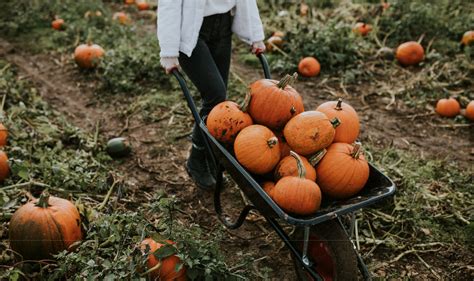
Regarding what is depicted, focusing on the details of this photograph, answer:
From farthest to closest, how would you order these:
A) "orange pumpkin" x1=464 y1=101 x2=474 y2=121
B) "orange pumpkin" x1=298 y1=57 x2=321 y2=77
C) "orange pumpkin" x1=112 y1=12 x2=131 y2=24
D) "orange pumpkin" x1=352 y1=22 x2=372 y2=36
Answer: "orange pumpkin" x1=112 y1=12 x2=131 y2=24
"orange pumpkin" x1=352 y1=22 x2=372 y2=36
"orange pumpkin" x1=298 y1=57 x2=321 y2=77
"orange pumpkin" x1=464 y1=101 x2=474 y2=121

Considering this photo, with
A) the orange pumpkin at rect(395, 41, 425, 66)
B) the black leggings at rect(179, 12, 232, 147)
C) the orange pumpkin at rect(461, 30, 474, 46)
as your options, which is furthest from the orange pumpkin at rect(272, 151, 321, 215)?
the orange pumpkin at rect(461, 30, 474, 46)

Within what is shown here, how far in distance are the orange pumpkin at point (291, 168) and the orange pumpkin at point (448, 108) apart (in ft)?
11.6

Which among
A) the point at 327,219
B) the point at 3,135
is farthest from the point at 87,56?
the point at 327,219

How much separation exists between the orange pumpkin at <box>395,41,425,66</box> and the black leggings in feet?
12.7

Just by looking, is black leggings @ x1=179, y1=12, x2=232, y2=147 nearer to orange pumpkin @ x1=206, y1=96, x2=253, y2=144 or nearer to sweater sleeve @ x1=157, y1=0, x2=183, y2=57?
sweater sleeve @ x1=157, y1=0, x2=183, y2=57

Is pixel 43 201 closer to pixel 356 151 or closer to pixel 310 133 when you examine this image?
pixel 310 133

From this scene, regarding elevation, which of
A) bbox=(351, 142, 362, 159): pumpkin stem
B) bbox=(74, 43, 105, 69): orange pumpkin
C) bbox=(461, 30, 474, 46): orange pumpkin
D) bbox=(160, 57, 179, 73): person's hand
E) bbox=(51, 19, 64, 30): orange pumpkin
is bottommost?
bbox=(51, 19, 64, 30): orange pumpkin

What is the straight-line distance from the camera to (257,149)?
2711 mm

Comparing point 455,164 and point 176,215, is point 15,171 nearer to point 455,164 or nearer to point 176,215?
point 176,215

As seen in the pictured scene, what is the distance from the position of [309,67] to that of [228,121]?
3.96 m

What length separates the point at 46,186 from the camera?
12.9 ft

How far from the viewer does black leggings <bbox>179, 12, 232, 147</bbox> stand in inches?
140

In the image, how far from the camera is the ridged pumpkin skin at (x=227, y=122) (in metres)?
2.90

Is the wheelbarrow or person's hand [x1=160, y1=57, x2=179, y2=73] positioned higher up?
person's hand [x1=160, y1=57, x2=179, y2=73]
